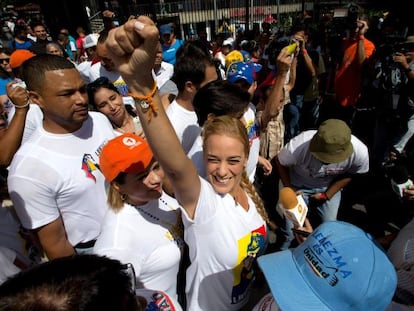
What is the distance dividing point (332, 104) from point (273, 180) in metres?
3.78

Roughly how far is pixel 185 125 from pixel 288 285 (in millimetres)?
1564

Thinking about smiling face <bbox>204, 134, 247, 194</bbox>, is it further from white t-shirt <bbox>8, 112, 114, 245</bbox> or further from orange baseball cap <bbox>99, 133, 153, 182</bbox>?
white t-shirt <bbox>8, 112, 114, 245</bbox>

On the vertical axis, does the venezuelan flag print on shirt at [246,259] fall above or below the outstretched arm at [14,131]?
below

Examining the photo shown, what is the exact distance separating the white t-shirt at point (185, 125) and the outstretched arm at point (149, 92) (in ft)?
3.91

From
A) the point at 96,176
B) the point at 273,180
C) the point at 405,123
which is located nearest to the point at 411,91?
the point at 405,123

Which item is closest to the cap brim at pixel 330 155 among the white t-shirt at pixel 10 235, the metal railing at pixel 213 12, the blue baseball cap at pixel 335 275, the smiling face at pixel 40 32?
the blue baseball cap at pixel 335 275

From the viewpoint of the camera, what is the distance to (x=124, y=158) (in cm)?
140

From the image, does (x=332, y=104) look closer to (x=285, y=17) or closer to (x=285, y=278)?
(x=285, y=278)

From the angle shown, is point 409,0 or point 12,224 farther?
point 409,0

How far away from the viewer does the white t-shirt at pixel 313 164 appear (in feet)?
8.32

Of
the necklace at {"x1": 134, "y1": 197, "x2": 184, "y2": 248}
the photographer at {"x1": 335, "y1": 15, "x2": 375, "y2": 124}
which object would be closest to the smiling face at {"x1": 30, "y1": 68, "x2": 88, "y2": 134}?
the necklace at {"x1": 134, "y1": 197, "x2": 184, "y2": 248}

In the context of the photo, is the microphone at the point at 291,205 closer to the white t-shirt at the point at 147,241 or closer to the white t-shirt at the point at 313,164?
the white t-shirt at the point at 147,241

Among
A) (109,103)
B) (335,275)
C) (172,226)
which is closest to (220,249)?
(172,226)

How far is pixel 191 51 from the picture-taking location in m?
2.70
